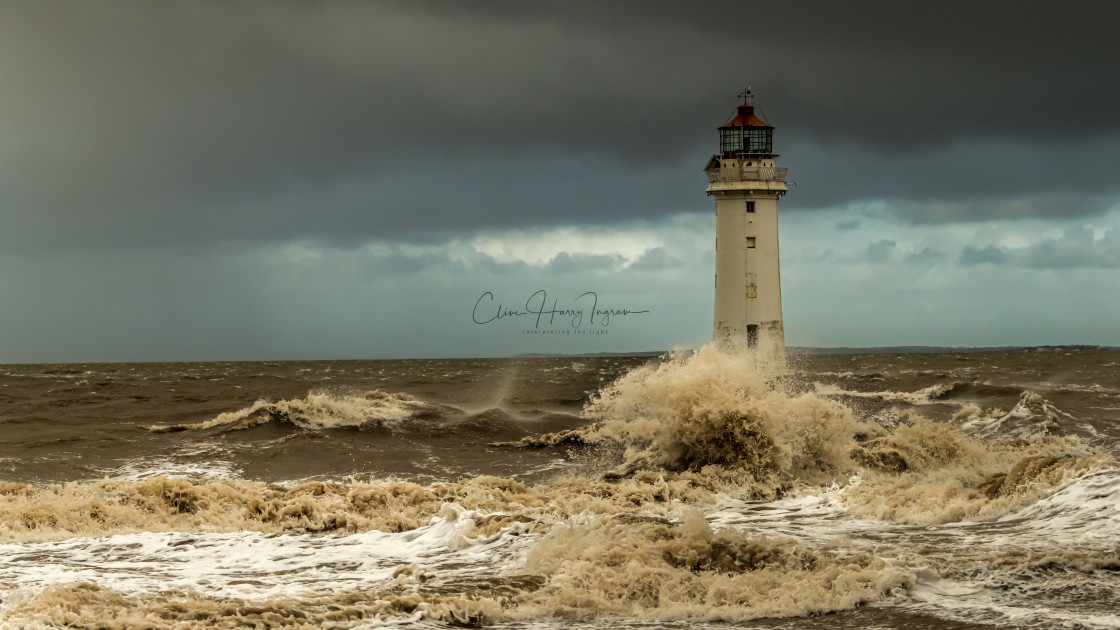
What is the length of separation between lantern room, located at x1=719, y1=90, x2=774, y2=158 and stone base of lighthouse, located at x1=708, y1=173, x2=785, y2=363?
76 centimetres

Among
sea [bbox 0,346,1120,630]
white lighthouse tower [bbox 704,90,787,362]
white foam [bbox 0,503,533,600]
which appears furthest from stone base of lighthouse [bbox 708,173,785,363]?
white foam [bbox 0,503,533,600]

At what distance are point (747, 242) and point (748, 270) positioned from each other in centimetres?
67

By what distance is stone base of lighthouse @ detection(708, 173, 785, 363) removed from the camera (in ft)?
69.8

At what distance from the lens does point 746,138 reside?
2189 cm

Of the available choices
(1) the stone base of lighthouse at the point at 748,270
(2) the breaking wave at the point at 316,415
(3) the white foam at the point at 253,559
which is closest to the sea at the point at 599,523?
(3) the white foam at the point at 253,559

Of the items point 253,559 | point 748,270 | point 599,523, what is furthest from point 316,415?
point 599,523

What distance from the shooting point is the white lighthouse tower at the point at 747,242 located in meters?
21.3

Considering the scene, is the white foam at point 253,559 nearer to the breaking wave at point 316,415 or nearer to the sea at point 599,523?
the sea at point 599,523

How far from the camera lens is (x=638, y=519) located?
7.96 meters

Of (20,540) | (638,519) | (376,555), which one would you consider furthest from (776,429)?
(20,540)

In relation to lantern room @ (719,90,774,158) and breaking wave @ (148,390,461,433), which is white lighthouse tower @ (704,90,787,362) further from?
breaking wave @ (148,390,461,433)

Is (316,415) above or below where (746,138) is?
below

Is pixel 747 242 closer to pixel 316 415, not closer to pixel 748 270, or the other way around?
pixel 748 270

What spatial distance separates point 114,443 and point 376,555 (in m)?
10.0
